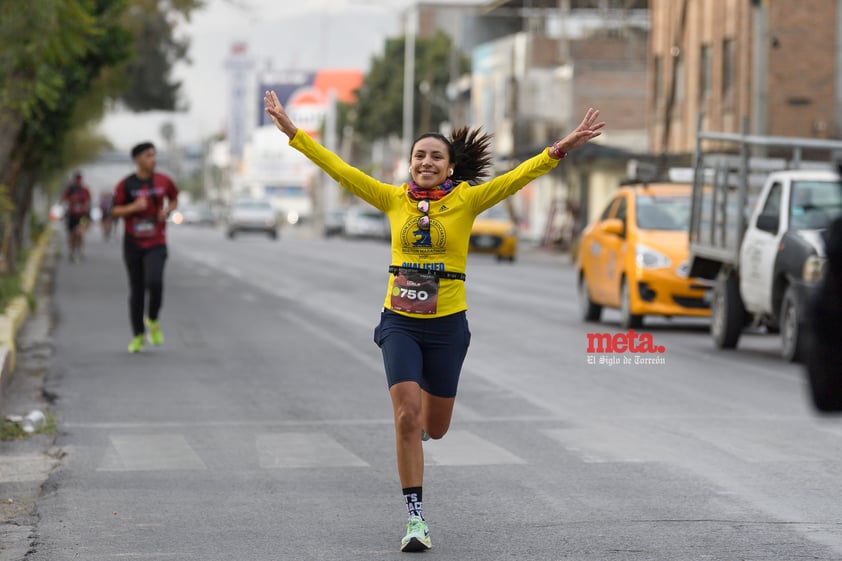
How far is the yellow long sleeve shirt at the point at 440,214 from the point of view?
764 centimetres

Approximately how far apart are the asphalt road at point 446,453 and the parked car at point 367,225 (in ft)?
175

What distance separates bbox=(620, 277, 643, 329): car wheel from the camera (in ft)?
63.9

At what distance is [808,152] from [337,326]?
27.7 meters

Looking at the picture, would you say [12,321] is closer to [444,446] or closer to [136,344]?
[136,344]

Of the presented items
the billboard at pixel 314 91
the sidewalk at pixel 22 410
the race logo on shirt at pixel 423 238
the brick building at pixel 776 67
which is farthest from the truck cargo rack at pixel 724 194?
the billboard at pixel 314 91

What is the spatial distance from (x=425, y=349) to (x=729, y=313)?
10.2 meters

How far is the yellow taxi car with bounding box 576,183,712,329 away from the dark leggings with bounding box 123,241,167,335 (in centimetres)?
574

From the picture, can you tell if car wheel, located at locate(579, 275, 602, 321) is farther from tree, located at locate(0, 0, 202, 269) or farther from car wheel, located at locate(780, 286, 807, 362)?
tree, located at locate(0, 0, 202, 269)

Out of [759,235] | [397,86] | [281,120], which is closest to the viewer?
[281,120]

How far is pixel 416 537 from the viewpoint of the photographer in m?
7.22

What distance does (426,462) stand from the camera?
392 inches

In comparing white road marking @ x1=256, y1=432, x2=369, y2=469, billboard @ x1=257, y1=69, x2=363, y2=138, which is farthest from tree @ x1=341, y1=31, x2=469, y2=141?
billboard @ x1=257, y1=69, x2=363, y2=138

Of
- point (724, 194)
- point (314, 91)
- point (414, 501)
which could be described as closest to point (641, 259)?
point (724, 194)

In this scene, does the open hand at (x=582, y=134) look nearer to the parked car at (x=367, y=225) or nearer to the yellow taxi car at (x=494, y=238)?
the yellow taxi car at (x=494, y=238)
